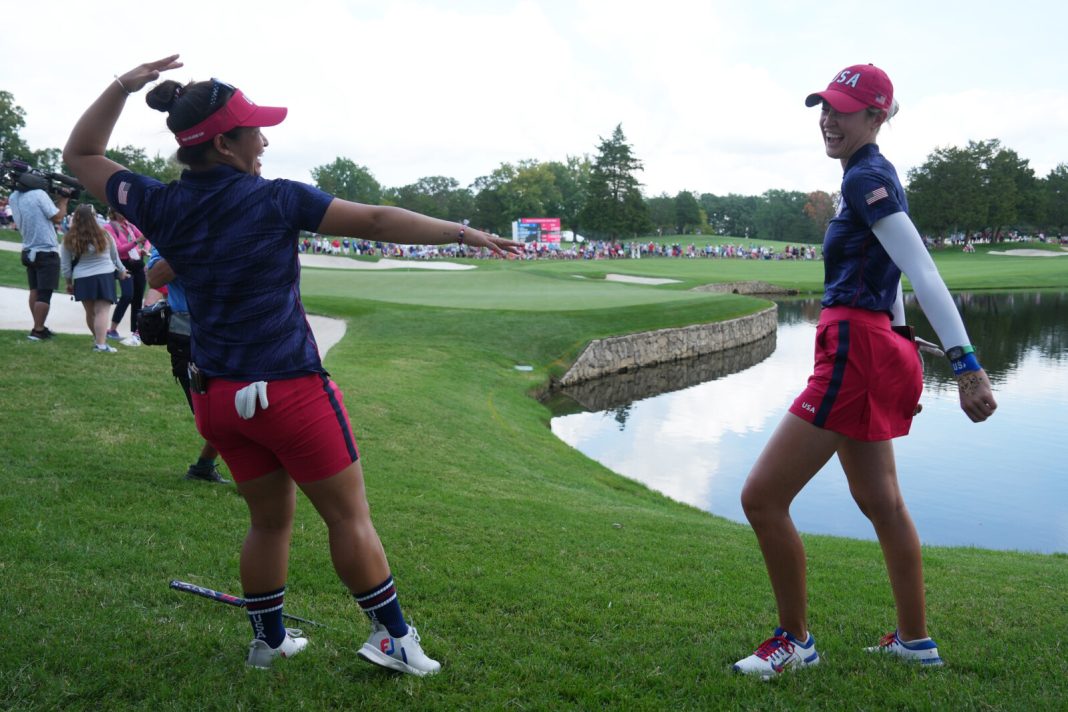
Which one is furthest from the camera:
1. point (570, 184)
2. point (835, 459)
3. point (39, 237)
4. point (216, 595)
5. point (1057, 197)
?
point (570, 184)

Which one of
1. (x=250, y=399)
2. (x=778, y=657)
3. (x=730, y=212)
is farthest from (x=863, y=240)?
(x=730, y=212)

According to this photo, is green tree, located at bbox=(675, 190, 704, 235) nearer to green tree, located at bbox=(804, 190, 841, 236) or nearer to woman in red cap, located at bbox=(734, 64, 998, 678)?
green tree, located at bbox=(804, 190, 841, 236)

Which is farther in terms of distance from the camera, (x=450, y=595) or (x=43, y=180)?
(x=43, y=180)

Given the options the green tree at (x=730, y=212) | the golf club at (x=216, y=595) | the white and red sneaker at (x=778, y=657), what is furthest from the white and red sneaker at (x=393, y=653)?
the green tree at (x=730, y=212)

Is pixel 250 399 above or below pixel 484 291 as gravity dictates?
above

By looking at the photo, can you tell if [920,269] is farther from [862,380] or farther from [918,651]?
[918,651]

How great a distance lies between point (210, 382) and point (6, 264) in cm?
2336

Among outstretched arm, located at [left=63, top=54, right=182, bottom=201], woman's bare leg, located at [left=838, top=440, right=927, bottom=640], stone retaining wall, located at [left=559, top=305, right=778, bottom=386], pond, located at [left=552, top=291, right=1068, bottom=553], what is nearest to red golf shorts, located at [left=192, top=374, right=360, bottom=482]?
outstretched arm, located at [left=63, top=54, right=182, bottom=201]

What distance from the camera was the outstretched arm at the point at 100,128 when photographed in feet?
10.7

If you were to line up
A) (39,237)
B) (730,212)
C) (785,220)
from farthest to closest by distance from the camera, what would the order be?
(730,212) → (785,220) → (39,237)

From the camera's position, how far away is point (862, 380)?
10.6 feet

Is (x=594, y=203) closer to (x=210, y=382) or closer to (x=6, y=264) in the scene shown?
(x=6, y=264)

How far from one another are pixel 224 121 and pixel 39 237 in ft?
30.3

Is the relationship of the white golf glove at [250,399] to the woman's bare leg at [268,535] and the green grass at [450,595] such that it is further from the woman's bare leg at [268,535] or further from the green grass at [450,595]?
the green grass at [450,595]
